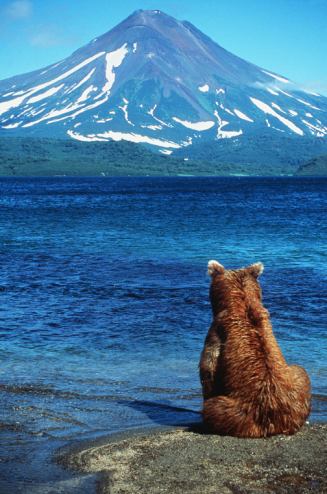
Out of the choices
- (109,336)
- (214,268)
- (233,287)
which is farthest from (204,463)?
(109,336)

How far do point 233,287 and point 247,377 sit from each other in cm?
137

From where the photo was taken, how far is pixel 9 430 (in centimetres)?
863

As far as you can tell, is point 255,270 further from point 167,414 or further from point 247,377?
point 167,414

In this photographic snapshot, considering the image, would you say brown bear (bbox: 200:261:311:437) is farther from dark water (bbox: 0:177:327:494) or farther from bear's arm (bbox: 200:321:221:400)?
dark water (bbox: 0:177:327:494)

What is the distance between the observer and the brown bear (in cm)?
778

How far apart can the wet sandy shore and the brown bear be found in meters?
0.18

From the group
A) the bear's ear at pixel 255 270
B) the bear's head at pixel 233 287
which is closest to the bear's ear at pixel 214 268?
the bear's head at pixel 233 287

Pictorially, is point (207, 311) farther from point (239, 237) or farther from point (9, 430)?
point (239, 237)

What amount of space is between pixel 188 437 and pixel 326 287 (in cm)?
1395

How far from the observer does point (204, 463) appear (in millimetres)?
7102

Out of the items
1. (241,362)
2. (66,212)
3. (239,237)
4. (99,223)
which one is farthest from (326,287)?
(66,212)

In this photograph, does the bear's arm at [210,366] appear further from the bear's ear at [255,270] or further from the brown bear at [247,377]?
the bear's ear at [255,270]

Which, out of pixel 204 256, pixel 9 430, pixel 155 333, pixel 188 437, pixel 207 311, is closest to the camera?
pixel 188 437

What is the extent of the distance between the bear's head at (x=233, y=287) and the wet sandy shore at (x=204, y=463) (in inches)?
62.9
